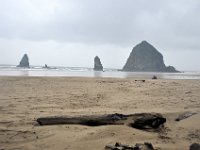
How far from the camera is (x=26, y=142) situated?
20.6ft

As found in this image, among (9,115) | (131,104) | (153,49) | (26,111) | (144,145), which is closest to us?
(144,145)

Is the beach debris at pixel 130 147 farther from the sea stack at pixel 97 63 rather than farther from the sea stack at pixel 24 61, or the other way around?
the sea stack at pixel 24 61

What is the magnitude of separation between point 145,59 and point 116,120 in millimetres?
148565

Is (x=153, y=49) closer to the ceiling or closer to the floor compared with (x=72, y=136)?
closer to the ceiling

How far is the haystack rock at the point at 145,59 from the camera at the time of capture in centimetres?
14850

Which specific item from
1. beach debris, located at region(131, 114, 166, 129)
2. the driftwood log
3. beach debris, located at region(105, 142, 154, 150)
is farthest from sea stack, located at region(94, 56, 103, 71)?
beach debris, located at region(105, 142, 154, 150)

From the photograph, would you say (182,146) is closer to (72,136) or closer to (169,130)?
(169,130)

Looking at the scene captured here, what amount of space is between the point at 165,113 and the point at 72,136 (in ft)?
12.9

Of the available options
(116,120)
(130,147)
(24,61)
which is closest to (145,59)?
(24,61)

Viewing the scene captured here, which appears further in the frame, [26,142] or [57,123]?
[57,123]

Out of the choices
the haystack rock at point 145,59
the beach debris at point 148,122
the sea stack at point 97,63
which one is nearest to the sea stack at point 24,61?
the sea stack at point 97,63

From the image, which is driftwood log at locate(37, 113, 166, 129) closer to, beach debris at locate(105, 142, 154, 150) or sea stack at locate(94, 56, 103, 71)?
beach debris at locate(105, 142, 154, 150)

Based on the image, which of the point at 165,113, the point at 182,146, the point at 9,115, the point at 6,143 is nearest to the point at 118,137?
the point at 182,146

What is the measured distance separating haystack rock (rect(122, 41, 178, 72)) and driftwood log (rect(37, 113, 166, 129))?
139 m
